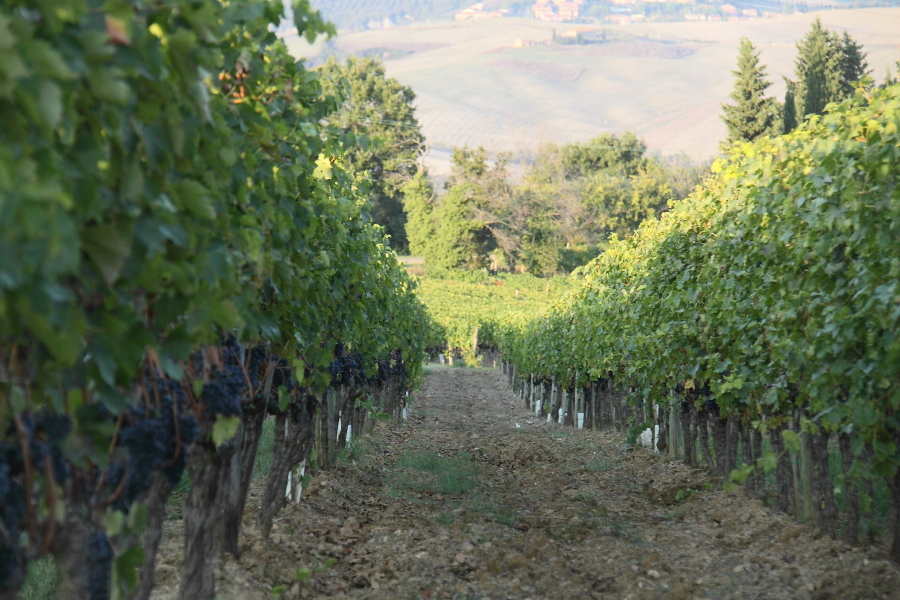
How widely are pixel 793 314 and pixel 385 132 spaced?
69.0 metres

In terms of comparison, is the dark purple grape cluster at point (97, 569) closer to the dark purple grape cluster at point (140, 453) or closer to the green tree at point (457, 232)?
the dark purple grape cluster at point (140, 453)

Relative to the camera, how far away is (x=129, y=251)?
7.16 feet

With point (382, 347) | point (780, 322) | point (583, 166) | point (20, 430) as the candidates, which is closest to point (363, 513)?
point (382, 347)

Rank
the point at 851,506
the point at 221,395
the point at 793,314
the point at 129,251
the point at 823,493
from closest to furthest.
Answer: the point at 129,251
the point at 221,395
the point at 793,314
the point at 851,506
the point at 823,493

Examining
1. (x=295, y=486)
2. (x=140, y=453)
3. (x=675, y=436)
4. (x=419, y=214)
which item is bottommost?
(x=419, y=214)

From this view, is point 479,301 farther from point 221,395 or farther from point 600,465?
point 221,395

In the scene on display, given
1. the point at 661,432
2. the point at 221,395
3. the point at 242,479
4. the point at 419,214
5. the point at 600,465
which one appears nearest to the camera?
the point at 221,395

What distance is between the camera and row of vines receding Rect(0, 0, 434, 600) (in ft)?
6.13

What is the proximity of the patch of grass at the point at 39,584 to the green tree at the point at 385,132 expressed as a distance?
213ft

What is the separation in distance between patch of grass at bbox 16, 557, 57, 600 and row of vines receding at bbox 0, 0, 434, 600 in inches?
43.0

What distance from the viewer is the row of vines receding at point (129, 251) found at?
1867 millimetres

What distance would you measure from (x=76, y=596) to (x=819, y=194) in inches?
191

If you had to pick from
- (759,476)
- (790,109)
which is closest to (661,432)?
(759,476)

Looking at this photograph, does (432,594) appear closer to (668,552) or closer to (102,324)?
(668,552)
